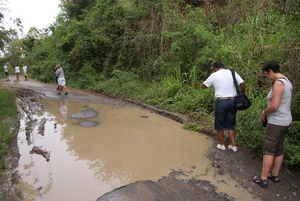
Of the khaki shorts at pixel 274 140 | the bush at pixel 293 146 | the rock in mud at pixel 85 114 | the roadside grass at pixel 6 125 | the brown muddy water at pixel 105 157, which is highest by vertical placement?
the khaki shorts at pixel 274 140

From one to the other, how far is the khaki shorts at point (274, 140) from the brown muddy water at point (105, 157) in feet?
2.38

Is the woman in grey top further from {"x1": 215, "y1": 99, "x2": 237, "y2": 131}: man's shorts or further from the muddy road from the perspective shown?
{"x1": 215, "y1": 99, "x2": 237, "y2": 131}: man's shorts

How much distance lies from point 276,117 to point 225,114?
1.25 metres

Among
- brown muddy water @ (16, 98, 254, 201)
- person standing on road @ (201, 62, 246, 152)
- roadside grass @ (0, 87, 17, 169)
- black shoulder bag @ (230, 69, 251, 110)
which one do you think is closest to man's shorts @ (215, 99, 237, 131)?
person standing on road @ (201, 62, 246, 152)

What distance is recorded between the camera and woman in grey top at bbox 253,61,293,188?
3.17 m

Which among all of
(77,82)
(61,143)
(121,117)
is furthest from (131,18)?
(61,143)

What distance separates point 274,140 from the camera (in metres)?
3.34

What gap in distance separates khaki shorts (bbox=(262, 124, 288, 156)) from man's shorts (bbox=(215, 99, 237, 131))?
1036 millimetres

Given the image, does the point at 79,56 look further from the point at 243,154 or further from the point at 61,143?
the point at 243,154

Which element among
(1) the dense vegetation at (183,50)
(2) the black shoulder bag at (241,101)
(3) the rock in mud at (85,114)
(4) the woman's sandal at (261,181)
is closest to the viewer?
(4) the woman's sandal at (261,181)

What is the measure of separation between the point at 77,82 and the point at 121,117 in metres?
8.81

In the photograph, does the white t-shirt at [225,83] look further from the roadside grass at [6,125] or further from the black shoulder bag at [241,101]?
the roadside grass at [6,125]

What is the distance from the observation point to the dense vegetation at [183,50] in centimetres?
501

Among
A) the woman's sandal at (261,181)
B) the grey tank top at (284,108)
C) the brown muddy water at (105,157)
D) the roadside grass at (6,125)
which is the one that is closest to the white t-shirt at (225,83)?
the grey tank top at (284,108)
